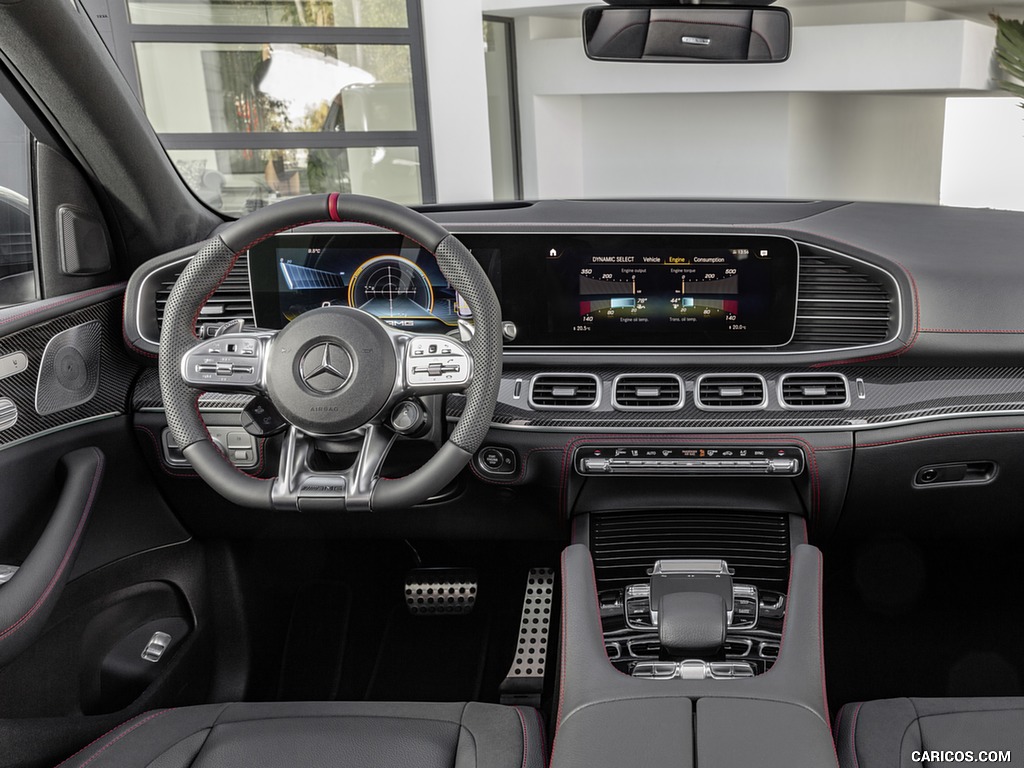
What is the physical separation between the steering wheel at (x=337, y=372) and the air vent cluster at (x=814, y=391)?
2.48 ft

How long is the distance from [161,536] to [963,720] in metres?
1.82

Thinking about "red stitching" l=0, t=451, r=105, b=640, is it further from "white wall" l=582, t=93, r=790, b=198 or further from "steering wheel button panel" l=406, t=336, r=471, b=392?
"white wall" l=582, t=93, r=790, b=198

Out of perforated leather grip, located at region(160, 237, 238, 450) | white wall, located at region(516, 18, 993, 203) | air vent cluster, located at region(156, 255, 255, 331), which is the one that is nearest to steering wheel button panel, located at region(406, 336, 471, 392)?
perforated leather grip, located at region(160, 237, 238, 450)

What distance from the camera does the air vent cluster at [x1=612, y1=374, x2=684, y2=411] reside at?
2.06m

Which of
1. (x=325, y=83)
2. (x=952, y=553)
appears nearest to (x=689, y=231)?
(x=952, y=553)

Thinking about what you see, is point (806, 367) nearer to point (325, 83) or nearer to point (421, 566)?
point (421, 566)

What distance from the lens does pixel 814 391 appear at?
2041mm

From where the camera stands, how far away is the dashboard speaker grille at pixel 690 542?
6.98ft

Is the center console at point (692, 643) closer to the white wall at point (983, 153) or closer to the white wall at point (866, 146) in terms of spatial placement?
the white wall at point (866, 146)

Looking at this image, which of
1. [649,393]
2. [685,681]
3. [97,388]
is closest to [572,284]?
[649,393]

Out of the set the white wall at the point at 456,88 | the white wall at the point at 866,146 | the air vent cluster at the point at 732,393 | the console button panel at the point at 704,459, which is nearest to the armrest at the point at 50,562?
the console button panel at the point at 704,459

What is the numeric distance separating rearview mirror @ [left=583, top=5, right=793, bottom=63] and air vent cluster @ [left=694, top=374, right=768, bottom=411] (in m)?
0.80

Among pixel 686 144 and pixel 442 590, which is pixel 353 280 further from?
pixel 686 144

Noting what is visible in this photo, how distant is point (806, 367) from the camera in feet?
6.78
